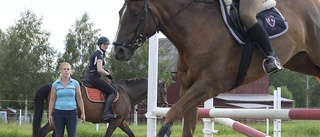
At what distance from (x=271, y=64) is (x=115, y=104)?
7401 millimetres

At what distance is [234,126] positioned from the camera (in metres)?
6.06

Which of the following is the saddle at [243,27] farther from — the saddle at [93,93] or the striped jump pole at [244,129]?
the saddle at [93,93]

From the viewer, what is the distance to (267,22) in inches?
183

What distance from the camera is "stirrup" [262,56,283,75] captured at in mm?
4328

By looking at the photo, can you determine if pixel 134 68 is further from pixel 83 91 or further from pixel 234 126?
pixel 234 126

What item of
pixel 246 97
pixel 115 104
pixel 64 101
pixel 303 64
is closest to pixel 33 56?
A: pixel 246 97

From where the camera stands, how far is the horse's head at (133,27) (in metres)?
4.34

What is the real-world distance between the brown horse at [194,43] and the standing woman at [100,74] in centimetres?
612

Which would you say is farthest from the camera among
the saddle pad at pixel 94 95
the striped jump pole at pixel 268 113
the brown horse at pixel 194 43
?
the saddle pad at pixel 94 95

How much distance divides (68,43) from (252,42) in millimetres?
34569

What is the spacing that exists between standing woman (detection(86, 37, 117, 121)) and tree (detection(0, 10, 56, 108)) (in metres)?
24.5

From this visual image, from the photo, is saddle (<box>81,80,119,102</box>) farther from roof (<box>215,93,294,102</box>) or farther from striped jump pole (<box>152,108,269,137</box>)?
roof (<box>215,93,294,102</box>)

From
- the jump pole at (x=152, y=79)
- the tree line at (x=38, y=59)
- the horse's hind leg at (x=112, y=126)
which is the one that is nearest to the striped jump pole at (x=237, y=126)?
the jump pole at (x=152, y=79)

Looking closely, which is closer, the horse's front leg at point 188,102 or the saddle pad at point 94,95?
the horse's front leg at point 188,102
